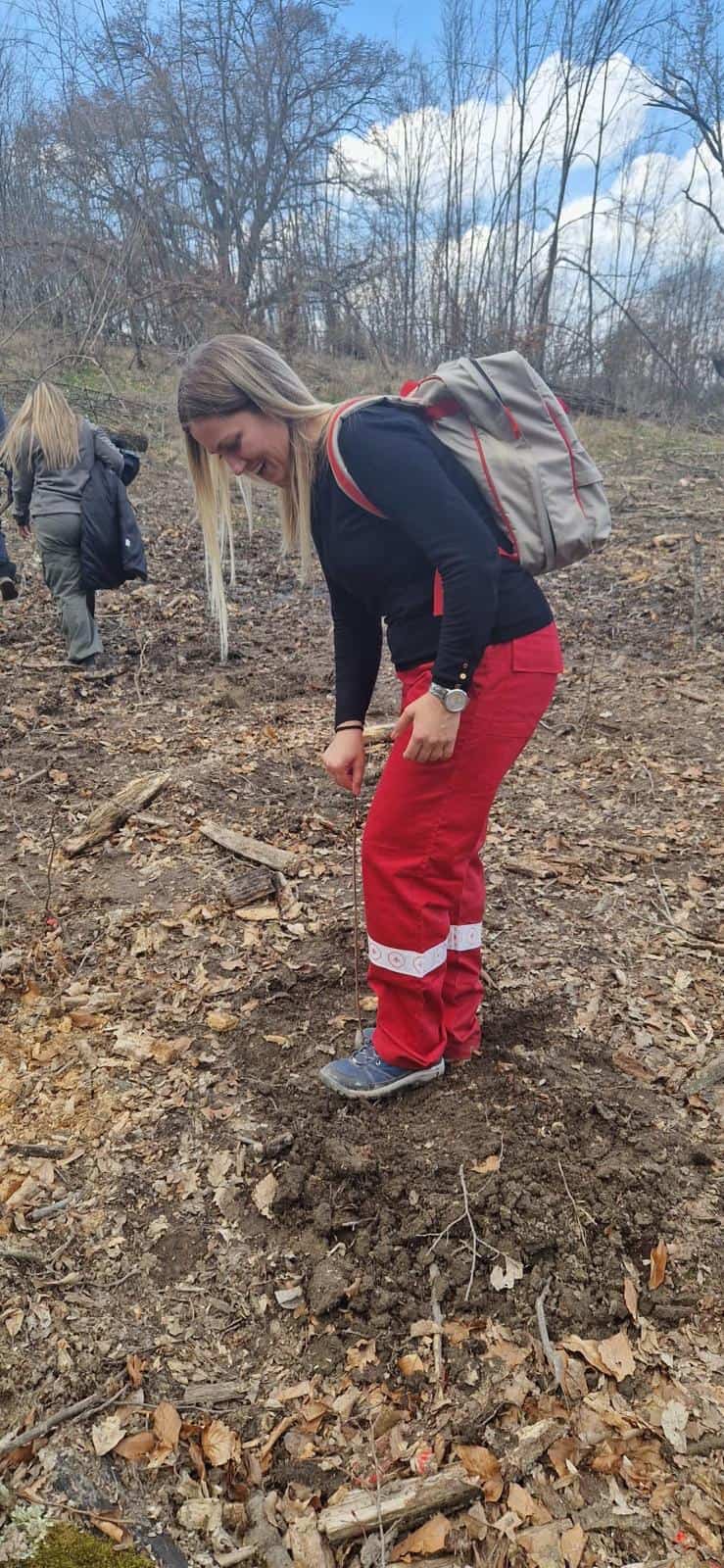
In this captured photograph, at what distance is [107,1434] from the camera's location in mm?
1777

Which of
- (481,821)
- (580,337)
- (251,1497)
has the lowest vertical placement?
(251,1497)

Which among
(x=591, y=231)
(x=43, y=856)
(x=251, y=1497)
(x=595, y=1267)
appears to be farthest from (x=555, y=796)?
(x=591, y=231)

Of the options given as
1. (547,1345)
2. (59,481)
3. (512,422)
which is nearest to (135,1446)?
(547,1345)

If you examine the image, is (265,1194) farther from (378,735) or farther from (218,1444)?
(378,735)

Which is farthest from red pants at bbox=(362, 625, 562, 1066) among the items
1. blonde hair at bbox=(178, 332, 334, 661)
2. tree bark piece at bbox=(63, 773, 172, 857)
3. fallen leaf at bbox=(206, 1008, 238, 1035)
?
tree bark piece at bbox=(63, 773, 172, 857)

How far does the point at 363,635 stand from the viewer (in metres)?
2.27

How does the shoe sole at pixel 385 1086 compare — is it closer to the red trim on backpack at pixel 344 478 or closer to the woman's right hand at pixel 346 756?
the woman's right hand at pixel 346 756

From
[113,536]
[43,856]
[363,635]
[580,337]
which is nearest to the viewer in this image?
[363,635]

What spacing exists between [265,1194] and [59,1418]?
65 cm

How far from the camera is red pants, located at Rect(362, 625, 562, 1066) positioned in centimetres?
199

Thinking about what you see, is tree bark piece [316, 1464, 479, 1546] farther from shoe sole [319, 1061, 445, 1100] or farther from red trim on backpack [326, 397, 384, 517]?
red trim on backpack [326, 397, 384, 517]

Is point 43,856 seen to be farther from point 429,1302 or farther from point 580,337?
point 580,337

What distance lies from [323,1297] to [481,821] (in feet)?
3.67

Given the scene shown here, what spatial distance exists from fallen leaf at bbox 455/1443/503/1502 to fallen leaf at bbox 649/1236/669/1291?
0.50 metres
